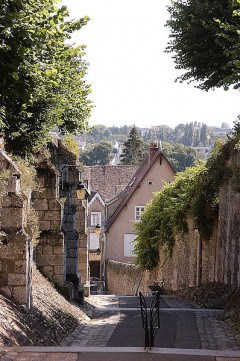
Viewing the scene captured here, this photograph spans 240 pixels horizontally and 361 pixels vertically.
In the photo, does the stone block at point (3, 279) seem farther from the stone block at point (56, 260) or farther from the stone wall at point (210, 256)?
the stone wall at point (210, 256)

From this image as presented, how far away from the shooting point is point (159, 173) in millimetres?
43812

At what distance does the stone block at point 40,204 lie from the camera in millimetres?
16672

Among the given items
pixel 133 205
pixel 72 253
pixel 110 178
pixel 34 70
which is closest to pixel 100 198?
pixel 110 178

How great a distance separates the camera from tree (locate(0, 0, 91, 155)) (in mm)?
11469

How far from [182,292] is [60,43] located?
12799 millimetres

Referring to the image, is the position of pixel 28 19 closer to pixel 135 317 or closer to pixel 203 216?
pixel 135 317

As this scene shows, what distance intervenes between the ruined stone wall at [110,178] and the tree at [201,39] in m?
37.2

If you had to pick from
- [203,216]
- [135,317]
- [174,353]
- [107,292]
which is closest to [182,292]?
[203,216]

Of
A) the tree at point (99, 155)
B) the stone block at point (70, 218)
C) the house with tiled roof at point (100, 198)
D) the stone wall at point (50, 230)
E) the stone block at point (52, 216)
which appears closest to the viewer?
the stone wall at point (50, 230)

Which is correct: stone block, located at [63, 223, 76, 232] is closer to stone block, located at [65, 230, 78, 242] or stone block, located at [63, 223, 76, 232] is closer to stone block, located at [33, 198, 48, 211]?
stone block, located at [65, 230, 78, 242]

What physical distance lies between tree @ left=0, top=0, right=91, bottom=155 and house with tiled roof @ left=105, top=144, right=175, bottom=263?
26533 mm

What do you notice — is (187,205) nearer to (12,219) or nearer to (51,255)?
(51,255)

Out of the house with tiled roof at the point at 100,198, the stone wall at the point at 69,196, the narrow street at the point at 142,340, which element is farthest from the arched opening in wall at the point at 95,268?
the narrow street at the point at 142,340

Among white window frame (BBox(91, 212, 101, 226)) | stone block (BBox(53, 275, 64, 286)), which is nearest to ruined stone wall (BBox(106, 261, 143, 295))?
white window frame (BBox(91, 212, 101, 226))
